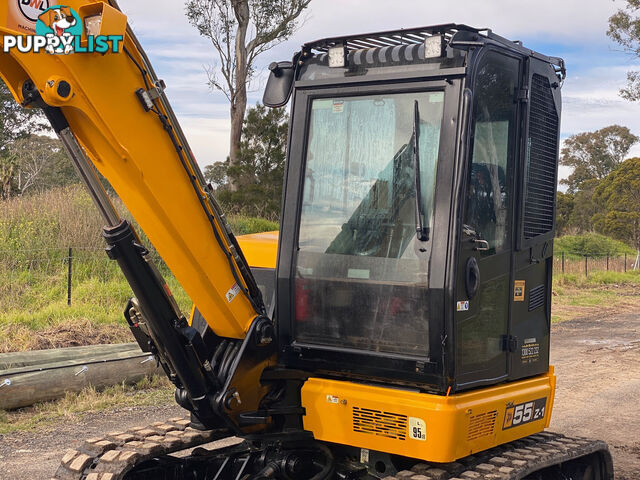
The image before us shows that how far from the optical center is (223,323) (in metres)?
4.21

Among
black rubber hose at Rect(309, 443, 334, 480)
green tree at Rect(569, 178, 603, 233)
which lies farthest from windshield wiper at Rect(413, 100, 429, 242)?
green tree at Rect(569, 178, 603, 233)

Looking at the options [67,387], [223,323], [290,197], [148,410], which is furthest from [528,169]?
[67,387]

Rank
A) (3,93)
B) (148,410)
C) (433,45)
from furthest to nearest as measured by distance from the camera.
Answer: (3,93), (148,410), (433,45)

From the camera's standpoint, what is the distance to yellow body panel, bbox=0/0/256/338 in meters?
3.41

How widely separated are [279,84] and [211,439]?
6.78 feet

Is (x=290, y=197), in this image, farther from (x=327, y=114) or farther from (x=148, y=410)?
(x=148, y=410)

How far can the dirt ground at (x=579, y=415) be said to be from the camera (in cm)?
636

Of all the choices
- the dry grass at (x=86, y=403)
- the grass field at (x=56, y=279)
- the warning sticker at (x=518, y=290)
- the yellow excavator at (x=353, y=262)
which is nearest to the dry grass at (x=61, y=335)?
the grass field at (x=56, y=279)

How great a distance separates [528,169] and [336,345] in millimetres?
1451

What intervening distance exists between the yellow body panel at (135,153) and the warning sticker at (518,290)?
4.96 ft

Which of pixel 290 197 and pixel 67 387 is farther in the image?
pixel 67 387

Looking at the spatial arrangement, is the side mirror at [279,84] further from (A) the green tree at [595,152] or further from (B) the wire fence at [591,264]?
(A) the green tree at [595,152]

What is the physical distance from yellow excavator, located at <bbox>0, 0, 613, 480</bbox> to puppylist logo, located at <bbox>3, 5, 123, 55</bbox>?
0.05 ft

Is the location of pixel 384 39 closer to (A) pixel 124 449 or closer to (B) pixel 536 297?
(B) pixel 536 297
